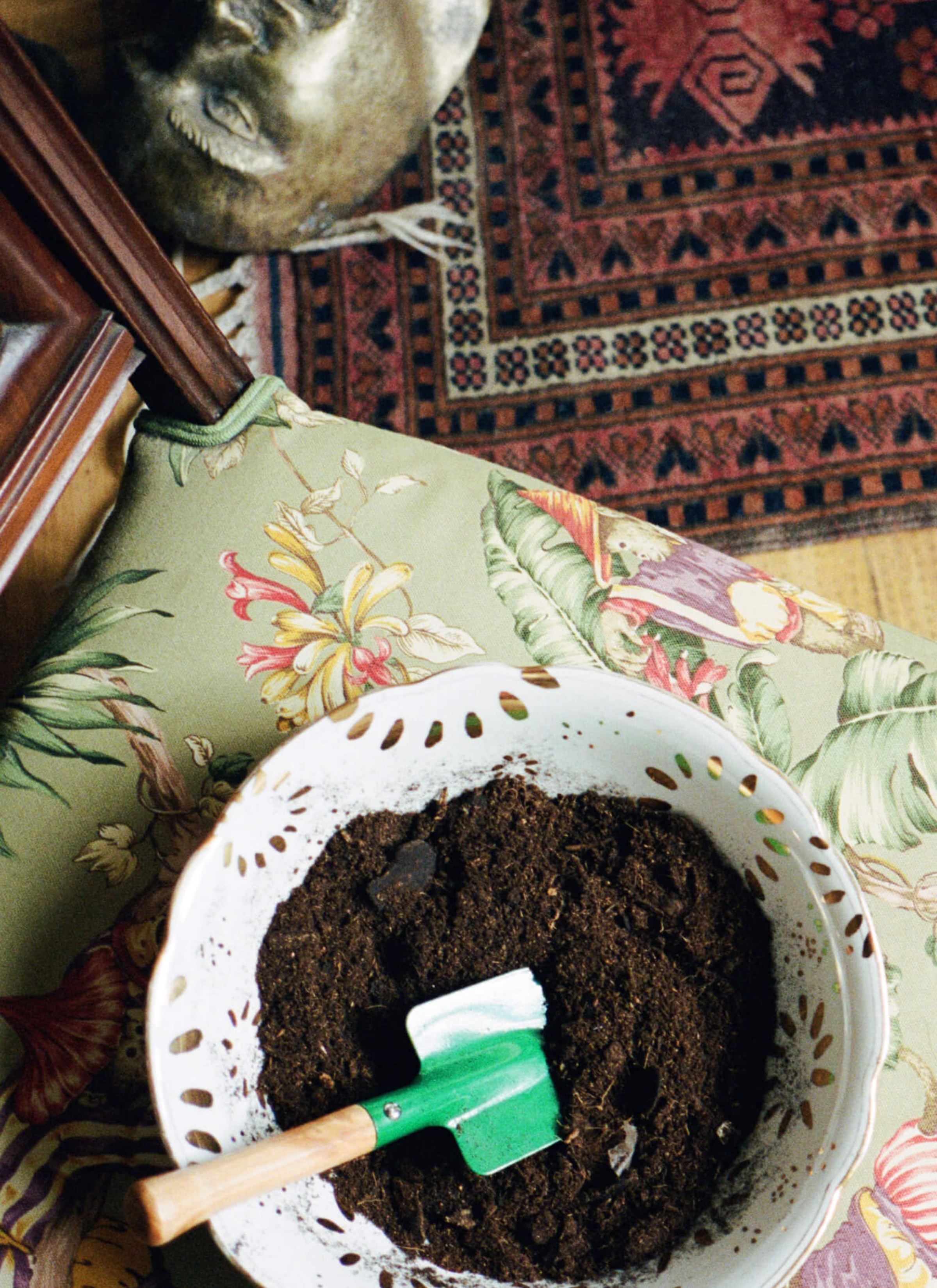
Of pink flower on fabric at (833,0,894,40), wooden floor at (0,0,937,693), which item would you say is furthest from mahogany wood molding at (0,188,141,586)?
pink flower on fabric at (833,0,894,40)

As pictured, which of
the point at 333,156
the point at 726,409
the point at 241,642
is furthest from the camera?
the point at 726,409

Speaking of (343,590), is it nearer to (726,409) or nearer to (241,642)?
(241,642)

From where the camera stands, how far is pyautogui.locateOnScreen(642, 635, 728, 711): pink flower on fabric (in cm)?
49

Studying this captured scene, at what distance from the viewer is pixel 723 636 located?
1.66ft

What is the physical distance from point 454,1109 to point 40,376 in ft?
1.19

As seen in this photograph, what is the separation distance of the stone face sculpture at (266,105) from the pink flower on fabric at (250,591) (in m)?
0.47

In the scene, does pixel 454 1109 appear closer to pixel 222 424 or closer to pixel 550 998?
pixel 550 998

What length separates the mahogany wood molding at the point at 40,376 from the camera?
445mm

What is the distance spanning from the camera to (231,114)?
31.5 inches

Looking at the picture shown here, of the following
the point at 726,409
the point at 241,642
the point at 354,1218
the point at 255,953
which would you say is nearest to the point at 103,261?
the point at 241,642

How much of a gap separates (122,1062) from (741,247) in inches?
34.4

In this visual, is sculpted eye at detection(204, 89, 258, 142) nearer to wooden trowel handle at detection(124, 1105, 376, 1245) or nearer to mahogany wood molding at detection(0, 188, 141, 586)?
mahogany wood molding at detection(0, 188, 141, 586)

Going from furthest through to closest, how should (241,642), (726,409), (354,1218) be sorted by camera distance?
1. (726,409)
2. (241,642)
3. (354,1218)

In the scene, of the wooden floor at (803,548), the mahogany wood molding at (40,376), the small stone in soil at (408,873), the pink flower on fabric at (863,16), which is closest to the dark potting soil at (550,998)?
the small stone in soil at (408,873)
